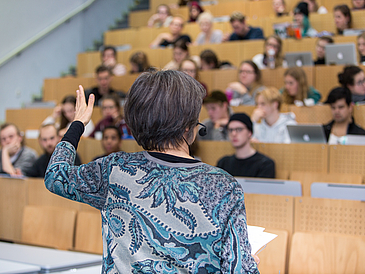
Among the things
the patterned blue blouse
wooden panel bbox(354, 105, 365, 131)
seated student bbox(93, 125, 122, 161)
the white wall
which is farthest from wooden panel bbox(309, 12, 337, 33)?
the patterned blue blouse

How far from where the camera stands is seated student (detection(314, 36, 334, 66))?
4.62 meters

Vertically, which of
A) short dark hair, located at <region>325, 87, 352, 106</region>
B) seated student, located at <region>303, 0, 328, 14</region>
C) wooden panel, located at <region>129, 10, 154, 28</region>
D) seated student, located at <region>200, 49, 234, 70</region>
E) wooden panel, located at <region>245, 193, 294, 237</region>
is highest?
wooden panel, located at <region>129, 10, 154, 28</region>

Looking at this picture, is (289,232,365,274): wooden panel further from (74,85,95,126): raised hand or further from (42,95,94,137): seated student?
(42,95,94,137): seated student

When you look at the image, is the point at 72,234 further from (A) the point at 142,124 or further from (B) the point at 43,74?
(B) the point at 43,74

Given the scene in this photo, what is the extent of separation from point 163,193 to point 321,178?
90.0 inches

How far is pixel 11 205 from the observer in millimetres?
3281

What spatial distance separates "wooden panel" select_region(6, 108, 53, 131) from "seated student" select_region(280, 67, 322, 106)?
2.65 metres

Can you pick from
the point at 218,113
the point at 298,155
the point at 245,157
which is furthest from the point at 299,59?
the point at 245,157

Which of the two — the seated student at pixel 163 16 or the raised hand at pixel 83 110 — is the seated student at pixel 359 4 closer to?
the seated student at pixel 163 16

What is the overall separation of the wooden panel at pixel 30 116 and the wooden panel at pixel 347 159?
3.18 m

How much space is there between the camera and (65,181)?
99 centimetres

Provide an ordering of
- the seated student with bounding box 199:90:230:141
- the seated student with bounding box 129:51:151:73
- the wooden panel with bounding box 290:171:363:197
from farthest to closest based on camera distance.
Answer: the seated student with bounding box 129:51:151:73 → the seated student with bounding box 199:90:230:141 → the wooden panel with bounding box 290:171:363:197

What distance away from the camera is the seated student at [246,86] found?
4.25m

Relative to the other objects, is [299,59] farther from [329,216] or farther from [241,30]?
[329,216]
